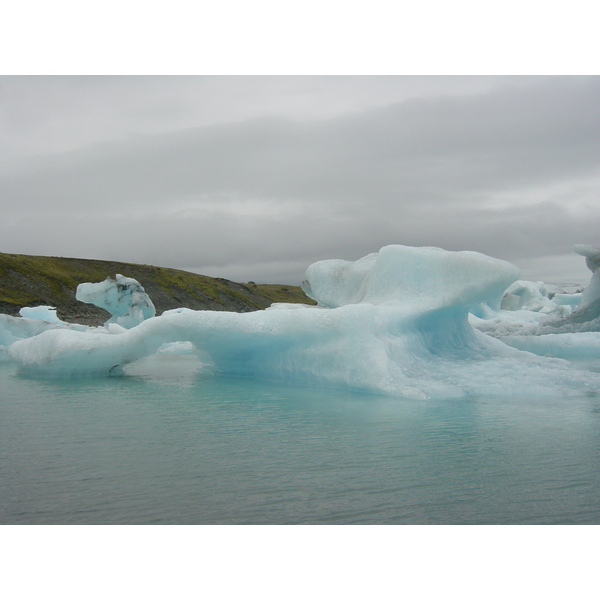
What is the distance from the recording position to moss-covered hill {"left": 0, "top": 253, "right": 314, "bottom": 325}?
33312mm

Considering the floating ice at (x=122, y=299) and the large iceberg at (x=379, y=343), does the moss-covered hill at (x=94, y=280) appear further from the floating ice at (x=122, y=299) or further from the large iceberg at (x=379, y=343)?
the large iceberg at (x=379, y=343)

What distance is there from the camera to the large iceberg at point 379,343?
7.55 meters

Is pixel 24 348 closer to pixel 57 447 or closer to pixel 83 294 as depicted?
pixel 57 447

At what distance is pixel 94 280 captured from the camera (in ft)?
139

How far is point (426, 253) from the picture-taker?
31.9ft

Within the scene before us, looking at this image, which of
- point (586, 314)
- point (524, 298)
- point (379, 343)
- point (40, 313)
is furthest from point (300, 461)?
point (524, 298)

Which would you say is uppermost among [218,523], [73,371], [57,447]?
[73,371]

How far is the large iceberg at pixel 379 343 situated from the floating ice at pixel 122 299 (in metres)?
8.71

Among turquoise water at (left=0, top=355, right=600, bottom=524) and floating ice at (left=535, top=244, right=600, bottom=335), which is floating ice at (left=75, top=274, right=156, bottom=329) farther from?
floating ice at (left=535, top=244, right=600, bottom=335)

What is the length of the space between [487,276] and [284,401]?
4362mm

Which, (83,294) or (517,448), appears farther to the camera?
(83,294)

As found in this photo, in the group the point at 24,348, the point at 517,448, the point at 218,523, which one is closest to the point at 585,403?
the point at 517,448

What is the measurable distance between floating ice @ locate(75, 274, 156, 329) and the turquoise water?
481 inches

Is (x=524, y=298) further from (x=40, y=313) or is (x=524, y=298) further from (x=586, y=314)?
(x=40, y=313)
